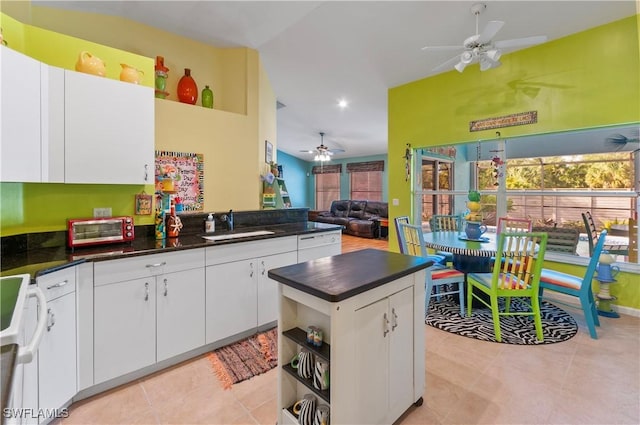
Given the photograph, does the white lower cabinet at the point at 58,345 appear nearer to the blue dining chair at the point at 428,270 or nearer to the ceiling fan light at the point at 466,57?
the blue dining chair at the point at 428,270

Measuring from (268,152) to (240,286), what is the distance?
1.94 m

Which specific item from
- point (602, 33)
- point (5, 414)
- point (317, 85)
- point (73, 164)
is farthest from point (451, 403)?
point (317, 85)

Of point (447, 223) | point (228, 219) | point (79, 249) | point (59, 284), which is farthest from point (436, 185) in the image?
point (59, 284)

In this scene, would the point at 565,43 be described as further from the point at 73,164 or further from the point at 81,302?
the point at 81,302

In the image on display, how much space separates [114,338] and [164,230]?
35.9 inches

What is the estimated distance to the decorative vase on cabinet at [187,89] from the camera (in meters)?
2.92

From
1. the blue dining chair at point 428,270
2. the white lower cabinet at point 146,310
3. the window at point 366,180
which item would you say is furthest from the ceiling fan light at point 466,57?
the window at point 366,180

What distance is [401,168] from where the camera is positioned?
4895mm

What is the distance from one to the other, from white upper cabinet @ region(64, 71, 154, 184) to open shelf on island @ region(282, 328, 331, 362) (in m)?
1.67

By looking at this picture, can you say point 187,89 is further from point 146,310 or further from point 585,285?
point 585,285

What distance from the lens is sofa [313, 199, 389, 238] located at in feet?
26.0

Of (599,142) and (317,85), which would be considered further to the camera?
(317,85)

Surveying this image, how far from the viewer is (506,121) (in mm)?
3750

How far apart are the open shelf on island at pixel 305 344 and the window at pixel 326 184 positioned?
8.82 meters
